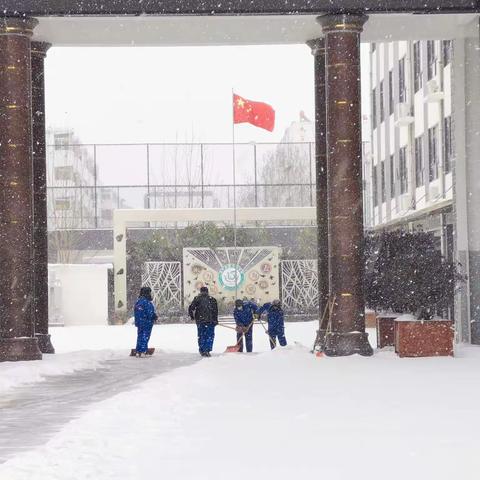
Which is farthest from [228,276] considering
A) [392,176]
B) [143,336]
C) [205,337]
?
[143,336]

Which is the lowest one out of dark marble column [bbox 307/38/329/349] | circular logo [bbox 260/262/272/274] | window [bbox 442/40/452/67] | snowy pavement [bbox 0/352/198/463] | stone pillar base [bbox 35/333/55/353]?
snowy pavement [bbox 0/352/198/463]

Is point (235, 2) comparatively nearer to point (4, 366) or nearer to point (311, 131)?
point (4, 366)

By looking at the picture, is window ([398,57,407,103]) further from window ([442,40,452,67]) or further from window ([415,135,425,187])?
window ([442,40,452,67])

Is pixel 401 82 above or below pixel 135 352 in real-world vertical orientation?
above

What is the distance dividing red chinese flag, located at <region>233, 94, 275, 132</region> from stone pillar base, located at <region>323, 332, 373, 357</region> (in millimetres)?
10414

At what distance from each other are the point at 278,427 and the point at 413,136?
25.1 metres

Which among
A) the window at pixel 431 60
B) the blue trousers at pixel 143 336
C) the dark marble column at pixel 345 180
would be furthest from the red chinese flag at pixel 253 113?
the dark marble column at pixel 345 180

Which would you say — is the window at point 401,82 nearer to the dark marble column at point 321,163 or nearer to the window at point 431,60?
the window at point 431,60

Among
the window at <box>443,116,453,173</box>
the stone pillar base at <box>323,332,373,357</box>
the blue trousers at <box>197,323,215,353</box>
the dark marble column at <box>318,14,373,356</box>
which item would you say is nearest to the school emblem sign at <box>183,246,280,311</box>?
the window at <box>443,116,453,173</box>

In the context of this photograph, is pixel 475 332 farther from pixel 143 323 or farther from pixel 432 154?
pixel 432 154

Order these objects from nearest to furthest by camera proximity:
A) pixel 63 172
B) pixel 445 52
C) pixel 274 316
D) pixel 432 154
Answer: pixel 274 316 → pixel 445 52 → pixel 432 154 → pixel 63 172

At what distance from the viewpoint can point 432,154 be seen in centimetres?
3203

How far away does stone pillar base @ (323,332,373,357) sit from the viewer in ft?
63.2

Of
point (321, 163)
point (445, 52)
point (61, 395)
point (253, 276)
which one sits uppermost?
point (445, 52)
